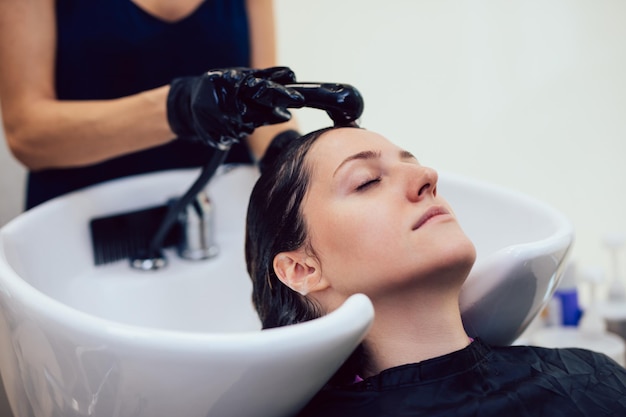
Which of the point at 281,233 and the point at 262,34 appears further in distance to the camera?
the point at 262,34

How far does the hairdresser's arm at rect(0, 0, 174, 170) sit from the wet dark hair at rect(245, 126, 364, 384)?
0.76 ft

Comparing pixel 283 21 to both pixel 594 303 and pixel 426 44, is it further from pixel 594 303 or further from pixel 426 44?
pixel 594 303

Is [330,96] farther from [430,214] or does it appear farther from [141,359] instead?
[141,359]

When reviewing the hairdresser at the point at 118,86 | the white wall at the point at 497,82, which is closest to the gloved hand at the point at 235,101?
the hairdresser at the point at 118,86

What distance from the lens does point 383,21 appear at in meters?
1.55

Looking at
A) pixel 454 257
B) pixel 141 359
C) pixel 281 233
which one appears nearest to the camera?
pixel 141 359

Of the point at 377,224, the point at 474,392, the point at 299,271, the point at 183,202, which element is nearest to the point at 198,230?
the point at 183,202

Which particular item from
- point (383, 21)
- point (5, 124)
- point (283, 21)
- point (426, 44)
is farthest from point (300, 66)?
point (5, 124)

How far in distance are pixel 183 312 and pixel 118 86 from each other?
1.41ft

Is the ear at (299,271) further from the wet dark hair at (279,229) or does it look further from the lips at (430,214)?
the lips at (430,214)

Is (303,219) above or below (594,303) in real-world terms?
above

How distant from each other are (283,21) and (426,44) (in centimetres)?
38

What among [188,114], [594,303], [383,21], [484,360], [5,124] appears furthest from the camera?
[594,303]

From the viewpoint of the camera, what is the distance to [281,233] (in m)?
0.92
